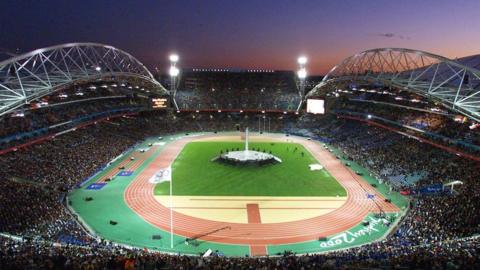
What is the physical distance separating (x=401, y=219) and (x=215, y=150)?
3816 centimetres

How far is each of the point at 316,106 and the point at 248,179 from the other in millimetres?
45101


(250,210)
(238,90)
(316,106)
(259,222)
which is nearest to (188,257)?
(259,222)

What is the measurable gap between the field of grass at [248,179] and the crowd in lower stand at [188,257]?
8463 millimetres

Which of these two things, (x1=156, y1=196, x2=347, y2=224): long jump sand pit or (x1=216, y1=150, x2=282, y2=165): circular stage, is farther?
(x1=216, y1=150, x2=282, y2=165): circular stage

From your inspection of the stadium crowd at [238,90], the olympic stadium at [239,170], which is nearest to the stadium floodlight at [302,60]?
the olympic stadium at [239,170]

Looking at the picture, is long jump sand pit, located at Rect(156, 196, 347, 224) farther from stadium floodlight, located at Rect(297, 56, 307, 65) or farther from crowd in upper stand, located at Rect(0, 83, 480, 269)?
stadium floodlight, located at Rect(297, 56, 307, 65)

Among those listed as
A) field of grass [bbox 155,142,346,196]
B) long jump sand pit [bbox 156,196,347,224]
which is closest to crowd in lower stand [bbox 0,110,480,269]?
long jump sand pit [bbox 156,196,347,224]

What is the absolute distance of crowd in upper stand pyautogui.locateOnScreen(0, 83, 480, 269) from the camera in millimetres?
16359

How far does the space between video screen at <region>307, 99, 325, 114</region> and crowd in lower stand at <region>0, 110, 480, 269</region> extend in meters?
11.4

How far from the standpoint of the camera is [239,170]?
50.6 m

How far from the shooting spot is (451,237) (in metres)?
24.8

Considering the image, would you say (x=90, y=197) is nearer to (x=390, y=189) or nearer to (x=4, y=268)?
(x=4, y=268)

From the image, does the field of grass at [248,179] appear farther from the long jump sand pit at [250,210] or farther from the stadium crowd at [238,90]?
the stadium crowd at [238,90]

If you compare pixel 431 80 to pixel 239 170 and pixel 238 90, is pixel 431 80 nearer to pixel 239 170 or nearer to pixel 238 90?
pixel 239 170
